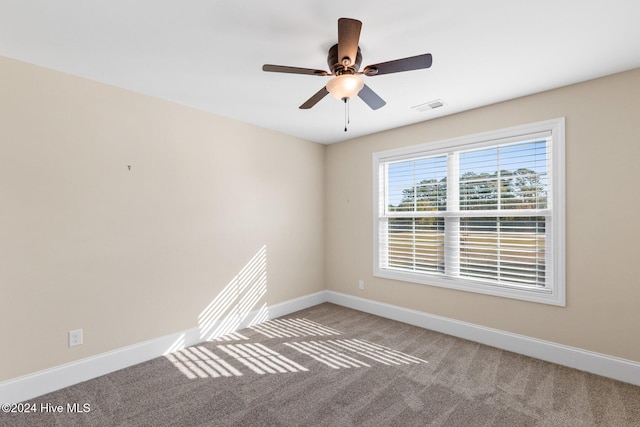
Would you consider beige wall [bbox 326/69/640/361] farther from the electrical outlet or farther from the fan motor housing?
the electrical outlet

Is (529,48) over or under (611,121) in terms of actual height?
over

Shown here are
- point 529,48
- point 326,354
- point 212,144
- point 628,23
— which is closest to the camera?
point 628,23

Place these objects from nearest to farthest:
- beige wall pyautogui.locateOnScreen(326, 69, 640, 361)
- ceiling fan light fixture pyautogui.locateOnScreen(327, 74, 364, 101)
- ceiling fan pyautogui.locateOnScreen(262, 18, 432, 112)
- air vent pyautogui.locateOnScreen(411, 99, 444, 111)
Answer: ceiling fan pyautogui.locateOnScreen(262, 18, 432, 112)
ceiling fan light fixture pyautogui.locateOnScreen(327, 74, 364, 101)
beige wall pyautogui.locateOnScreen(326, 69, 640, 361)
air vent pyautogui.locateOnScreen(411, 99, 444, 111)

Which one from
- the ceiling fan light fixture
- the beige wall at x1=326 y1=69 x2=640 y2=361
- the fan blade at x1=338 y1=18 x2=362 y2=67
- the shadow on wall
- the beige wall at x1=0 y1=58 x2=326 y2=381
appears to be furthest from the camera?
the shadow on wall

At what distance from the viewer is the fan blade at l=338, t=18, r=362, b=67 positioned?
1526mm

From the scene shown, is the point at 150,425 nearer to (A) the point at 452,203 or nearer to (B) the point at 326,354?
(B) the point at 326,354

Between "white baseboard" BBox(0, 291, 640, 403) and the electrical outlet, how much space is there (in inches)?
6.1

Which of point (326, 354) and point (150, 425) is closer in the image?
point (150, 425)

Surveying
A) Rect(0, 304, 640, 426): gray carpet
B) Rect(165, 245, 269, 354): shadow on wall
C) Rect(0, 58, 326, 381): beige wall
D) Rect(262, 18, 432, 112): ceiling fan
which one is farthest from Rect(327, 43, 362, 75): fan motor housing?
Rect(165, 245, 269, 354): shadow on wall

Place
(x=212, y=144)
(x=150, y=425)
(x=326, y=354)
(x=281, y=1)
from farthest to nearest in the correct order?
1. (x=212, y=144)
2. (x=326, y=354)
3. (x=150, y=425)
4. (x=281, y=1)

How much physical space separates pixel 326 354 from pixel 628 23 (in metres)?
3.39

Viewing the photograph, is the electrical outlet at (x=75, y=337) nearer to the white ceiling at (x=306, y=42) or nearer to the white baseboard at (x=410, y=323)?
the white baseboard at (x=410, y=323)

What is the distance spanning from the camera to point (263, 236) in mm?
3953

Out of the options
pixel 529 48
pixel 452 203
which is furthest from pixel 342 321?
pixel 529 48
